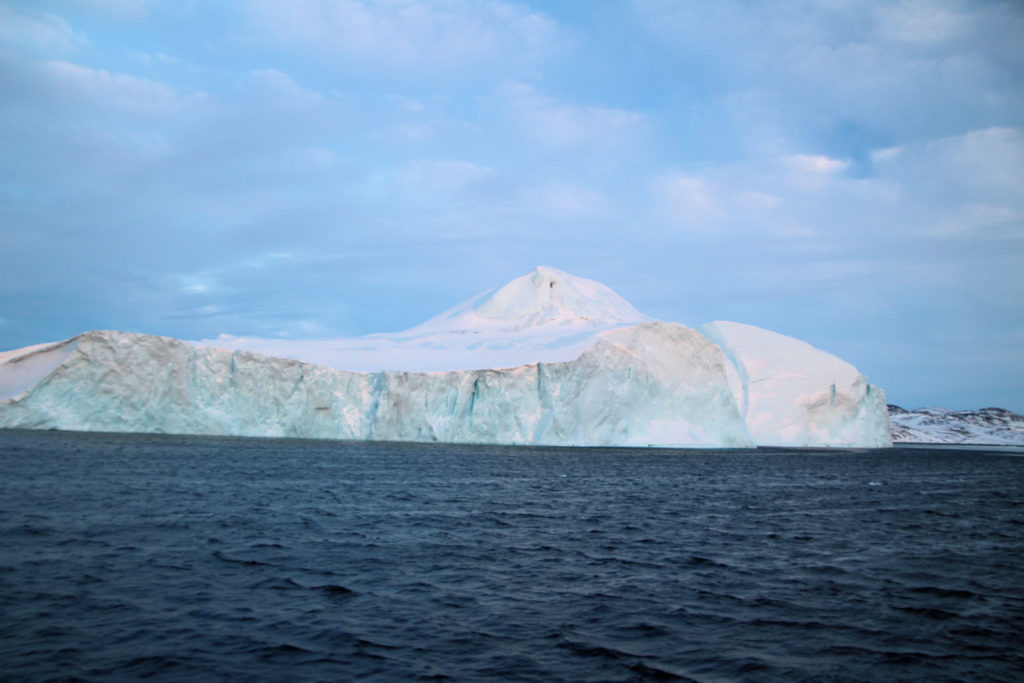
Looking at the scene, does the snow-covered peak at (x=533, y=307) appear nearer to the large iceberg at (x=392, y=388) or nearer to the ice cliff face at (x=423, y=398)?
the large iceberg at (x=392, y=388)

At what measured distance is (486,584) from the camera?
9.25 m

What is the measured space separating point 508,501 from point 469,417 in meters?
24.4

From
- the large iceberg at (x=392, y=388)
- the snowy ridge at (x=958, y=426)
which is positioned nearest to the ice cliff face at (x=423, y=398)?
the large iceberg at (x=392, y=388)

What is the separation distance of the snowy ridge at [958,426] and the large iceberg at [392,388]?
2766 inches

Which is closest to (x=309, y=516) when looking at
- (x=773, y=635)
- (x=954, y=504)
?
(x=773, y=635)

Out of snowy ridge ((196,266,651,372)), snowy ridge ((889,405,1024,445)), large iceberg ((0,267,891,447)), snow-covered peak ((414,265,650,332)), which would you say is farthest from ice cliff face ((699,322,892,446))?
snowy ridge ((889,405,1024,445))

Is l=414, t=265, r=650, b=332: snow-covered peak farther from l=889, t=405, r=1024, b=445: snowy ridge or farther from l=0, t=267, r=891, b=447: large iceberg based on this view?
l=889, t=405, r=1024, b=445: snowy ridge

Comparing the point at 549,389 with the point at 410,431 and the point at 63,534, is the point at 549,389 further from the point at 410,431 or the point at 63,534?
the point at 63,534

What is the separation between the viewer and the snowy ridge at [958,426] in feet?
335

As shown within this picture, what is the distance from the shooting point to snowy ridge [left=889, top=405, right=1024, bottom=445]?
10225 cm

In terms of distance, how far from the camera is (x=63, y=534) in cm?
1112

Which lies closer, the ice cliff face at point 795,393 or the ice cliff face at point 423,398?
the ice cliff face at point 423,398

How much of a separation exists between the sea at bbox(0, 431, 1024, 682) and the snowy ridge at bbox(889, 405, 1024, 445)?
95.8 metres

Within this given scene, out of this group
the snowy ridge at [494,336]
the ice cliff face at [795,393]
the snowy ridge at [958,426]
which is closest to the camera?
the snowy ridge at [494,336]
